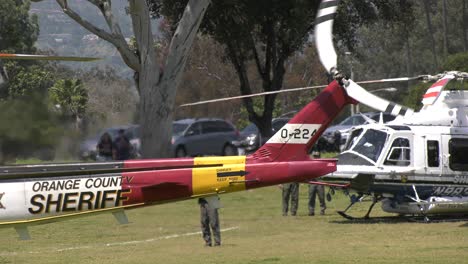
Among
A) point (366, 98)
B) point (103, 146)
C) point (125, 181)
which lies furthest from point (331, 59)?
point (125, 181)

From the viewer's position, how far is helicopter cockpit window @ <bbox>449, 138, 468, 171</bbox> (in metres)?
21.4

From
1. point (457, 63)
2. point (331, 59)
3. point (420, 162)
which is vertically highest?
point (457, 63)

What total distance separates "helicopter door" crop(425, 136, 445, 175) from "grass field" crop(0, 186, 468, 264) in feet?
4.22

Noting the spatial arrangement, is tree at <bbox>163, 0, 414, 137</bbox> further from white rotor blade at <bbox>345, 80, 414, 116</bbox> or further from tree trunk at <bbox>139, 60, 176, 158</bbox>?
white rotor blade at <bbox>345, 80, 414, 116</bbox>

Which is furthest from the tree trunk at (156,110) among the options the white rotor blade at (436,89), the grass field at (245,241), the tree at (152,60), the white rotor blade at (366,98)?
the white rotor blade at (366,98)

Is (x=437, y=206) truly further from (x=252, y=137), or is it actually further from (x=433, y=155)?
(x=252, y=137)

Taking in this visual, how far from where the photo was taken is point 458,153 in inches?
843

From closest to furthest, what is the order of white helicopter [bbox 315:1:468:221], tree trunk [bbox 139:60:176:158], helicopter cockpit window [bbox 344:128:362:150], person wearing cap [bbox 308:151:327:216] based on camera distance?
white helicopter [bbox 315:1:468:221] → helicopter cockpit window [bbox 344:128:362:150] → person wearing cap [bbox 308:151:327:216] → tree trunk [bbox 139:60:176:158]

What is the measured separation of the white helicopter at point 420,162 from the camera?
2106cm

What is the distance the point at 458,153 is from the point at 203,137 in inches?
749

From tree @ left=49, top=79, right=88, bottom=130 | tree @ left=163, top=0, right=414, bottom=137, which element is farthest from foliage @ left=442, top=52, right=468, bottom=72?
tree @ left=49, top=79, right=88, bottom=130

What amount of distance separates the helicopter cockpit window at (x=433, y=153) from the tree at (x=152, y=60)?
7825 millimetres

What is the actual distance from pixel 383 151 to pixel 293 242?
14.2 ft

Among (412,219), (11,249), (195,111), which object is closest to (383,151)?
(412,219)
